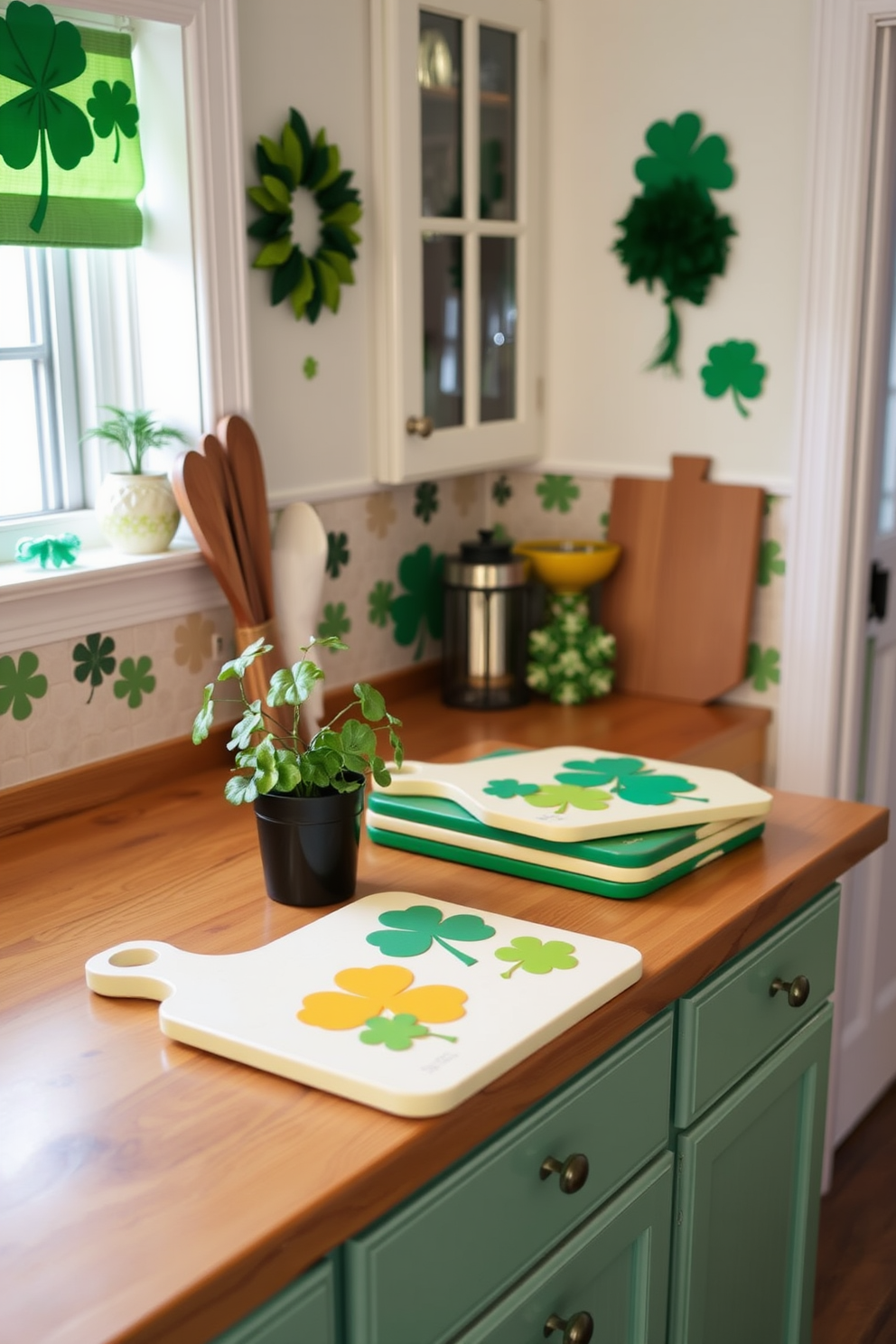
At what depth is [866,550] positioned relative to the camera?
236 cm

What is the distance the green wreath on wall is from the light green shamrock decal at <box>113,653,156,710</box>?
56 centimetres

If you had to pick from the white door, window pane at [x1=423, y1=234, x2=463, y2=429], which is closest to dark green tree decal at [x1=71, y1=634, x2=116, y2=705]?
window pane at [x1=423, y1=234, x2=463, y2=429]

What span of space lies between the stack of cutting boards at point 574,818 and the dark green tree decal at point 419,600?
2.51 feet

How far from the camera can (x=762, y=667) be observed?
2.44 m

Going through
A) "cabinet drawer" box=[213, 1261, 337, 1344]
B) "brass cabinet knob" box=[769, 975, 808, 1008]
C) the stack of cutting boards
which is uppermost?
the stack of cutting boards

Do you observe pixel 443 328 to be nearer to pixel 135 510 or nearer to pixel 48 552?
pixel 135 510

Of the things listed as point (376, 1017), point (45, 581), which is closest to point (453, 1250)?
point (376, 1017)

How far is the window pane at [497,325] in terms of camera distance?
2.42 meters

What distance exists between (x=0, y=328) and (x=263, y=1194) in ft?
4.20

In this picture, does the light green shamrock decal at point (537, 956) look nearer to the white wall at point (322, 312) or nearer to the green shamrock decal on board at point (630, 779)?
the green shamrock decal on board at point (630, 779)

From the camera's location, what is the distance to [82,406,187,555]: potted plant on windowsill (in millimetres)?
1911

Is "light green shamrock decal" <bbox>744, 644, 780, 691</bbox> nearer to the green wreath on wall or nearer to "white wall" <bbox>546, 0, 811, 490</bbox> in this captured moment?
"white wall" <bbox>546, 0, 811, 490</bbox>

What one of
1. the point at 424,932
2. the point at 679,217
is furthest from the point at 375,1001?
the point at 679,217

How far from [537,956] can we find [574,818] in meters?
0.25
